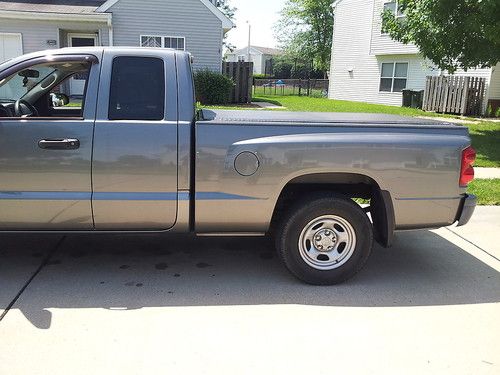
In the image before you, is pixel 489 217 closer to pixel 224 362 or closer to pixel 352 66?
pixel 224 362

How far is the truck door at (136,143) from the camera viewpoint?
4004 mm

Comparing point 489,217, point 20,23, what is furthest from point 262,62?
point 489,217

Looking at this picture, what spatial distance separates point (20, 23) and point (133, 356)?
59.8 feet

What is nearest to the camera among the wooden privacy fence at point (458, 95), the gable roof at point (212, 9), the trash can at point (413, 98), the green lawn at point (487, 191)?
the green lawn at point (487, 191)

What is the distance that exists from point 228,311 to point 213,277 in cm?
66

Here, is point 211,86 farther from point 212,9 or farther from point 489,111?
point 489,111

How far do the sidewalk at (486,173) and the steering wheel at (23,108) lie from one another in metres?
7.21

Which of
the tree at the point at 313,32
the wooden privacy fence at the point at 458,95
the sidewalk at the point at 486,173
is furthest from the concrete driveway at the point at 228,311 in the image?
the tree at the point at 313,32

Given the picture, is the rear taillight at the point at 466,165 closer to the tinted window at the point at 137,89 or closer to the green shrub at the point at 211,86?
the tinted window at the point at 137,89

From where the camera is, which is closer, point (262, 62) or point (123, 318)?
point (123, 318)

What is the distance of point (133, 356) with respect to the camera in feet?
10.6

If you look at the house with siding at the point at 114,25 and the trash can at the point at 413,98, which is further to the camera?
the trash can at the point at 413,98

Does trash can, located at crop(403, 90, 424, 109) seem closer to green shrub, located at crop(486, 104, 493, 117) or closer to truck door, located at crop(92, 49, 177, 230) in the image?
green shrub, located at crop(486, 104, 493, 117)

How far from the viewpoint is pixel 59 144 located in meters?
3.96
